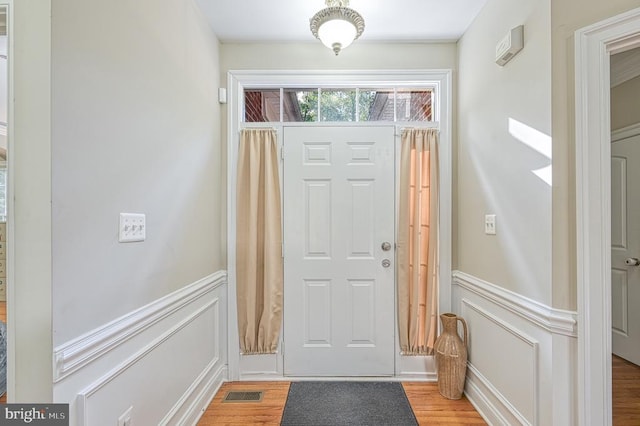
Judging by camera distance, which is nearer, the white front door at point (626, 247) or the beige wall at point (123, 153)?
the beige wall at point (123, 153)

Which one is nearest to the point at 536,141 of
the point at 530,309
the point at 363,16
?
the point at 530,309

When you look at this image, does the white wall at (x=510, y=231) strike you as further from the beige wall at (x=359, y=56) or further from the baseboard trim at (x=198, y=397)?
the baseboard trim at (x=198, y=397)

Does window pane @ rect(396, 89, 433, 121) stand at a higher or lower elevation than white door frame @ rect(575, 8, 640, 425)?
higher

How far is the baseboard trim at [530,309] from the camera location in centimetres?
141

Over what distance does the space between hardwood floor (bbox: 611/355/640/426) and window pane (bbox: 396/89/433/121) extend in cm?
229

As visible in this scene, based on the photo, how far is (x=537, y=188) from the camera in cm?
155

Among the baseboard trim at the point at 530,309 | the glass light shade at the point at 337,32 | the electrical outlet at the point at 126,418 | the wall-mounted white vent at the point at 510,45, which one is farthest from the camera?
the glass light shade at the point at 337,32

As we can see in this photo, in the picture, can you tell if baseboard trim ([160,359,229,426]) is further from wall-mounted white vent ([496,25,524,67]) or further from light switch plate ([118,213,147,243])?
wall-mounted white vent ([496,25,524,67])

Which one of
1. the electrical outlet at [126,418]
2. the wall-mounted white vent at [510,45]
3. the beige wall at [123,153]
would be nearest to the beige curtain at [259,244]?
the beige wall at [123,153]

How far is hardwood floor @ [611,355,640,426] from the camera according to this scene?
194cm

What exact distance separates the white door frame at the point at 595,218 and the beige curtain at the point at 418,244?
1.06m

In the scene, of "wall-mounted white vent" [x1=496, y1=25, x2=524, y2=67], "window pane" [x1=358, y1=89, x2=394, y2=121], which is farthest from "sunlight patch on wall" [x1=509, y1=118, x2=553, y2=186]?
"window pane" [x1=358, y1=89, x2=394, y2=121]

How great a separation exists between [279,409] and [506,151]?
212 cm

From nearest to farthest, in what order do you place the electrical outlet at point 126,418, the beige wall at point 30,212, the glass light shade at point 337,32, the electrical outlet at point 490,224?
the beige wall at point 30,212
the electrical outlet at point 126,418
the glass light shade at point 337,32
the electrical outlet at point 490,224
